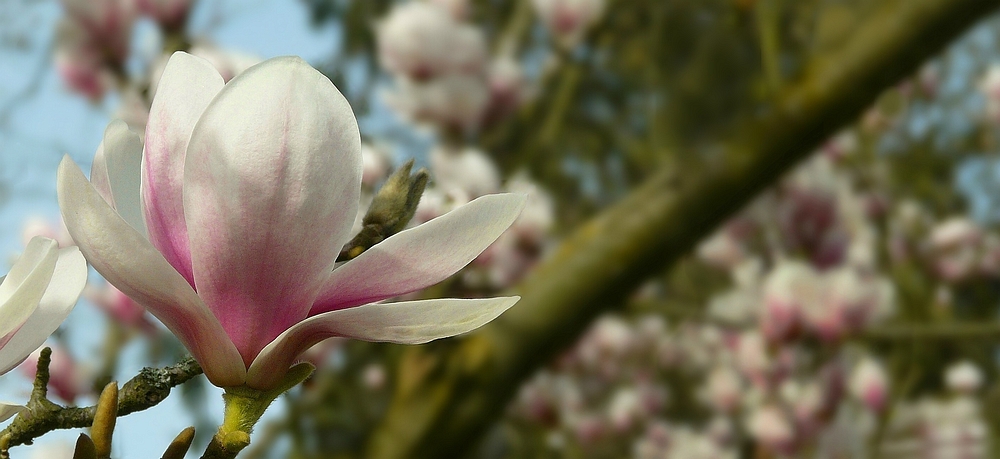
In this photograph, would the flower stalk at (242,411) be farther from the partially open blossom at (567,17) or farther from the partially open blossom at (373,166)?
the partially open blossom at (567,17)

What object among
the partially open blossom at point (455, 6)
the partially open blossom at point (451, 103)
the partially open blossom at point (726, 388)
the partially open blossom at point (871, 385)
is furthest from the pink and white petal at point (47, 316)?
the partially open blossom at point (726, 388)

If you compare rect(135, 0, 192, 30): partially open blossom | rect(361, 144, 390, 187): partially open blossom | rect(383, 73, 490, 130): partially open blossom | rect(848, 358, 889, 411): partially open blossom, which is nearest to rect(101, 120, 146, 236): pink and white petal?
rect(361, 144, 390, 187): partially open blossom

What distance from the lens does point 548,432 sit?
195 cm

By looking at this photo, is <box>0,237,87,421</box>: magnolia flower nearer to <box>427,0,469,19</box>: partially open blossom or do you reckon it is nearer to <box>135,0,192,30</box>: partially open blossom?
<box>135,0,192,30</box>: partially open blossom

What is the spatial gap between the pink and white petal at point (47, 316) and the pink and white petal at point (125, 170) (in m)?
0.02

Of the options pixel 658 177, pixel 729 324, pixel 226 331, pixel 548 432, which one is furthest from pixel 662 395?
pixel 226 331

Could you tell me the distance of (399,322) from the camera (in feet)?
0.60

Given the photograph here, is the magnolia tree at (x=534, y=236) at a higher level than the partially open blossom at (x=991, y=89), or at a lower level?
lower

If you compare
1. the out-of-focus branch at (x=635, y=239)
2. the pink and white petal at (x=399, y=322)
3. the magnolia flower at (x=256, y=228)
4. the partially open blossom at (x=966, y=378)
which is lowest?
the pink and white petal at (x=399, y=322)

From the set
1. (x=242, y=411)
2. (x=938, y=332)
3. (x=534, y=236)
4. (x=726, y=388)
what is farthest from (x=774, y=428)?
(x=242, y=411)

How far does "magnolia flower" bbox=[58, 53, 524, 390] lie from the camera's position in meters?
0.17

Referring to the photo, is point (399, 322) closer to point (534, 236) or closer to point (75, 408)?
point (75, 408)

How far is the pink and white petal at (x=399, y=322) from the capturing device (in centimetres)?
18

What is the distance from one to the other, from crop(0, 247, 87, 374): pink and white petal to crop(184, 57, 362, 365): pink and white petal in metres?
0.02
